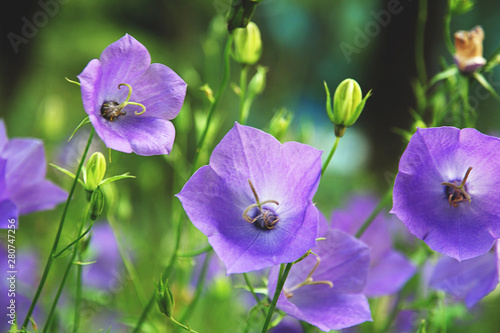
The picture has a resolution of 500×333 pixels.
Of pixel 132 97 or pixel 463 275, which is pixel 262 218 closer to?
pixel 132 97

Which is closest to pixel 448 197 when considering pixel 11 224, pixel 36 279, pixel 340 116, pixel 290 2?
pixel 340 116

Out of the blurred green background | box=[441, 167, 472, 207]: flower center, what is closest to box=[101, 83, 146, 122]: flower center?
box=[441, 167, 472, 207]: flower center

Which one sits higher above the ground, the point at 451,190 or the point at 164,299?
the point at 451,190

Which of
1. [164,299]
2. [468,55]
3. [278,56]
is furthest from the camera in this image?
[278,56]

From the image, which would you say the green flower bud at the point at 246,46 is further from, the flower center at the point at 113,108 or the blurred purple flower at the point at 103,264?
the blurred purple flower at the point at 103,264

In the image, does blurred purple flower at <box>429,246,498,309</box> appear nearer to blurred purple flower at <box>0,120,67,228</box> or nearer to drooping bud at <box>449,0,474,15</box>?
drooping bud at <box>449,0,474,15</box>

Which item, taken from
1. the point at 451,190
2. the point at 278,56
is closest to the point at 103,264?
the point at 451,190

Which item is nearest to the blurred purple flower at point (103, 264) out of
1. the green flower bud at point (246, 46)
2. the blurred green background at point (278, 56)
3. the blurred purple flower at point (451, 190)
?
the green flower bud at point (246, 46)
